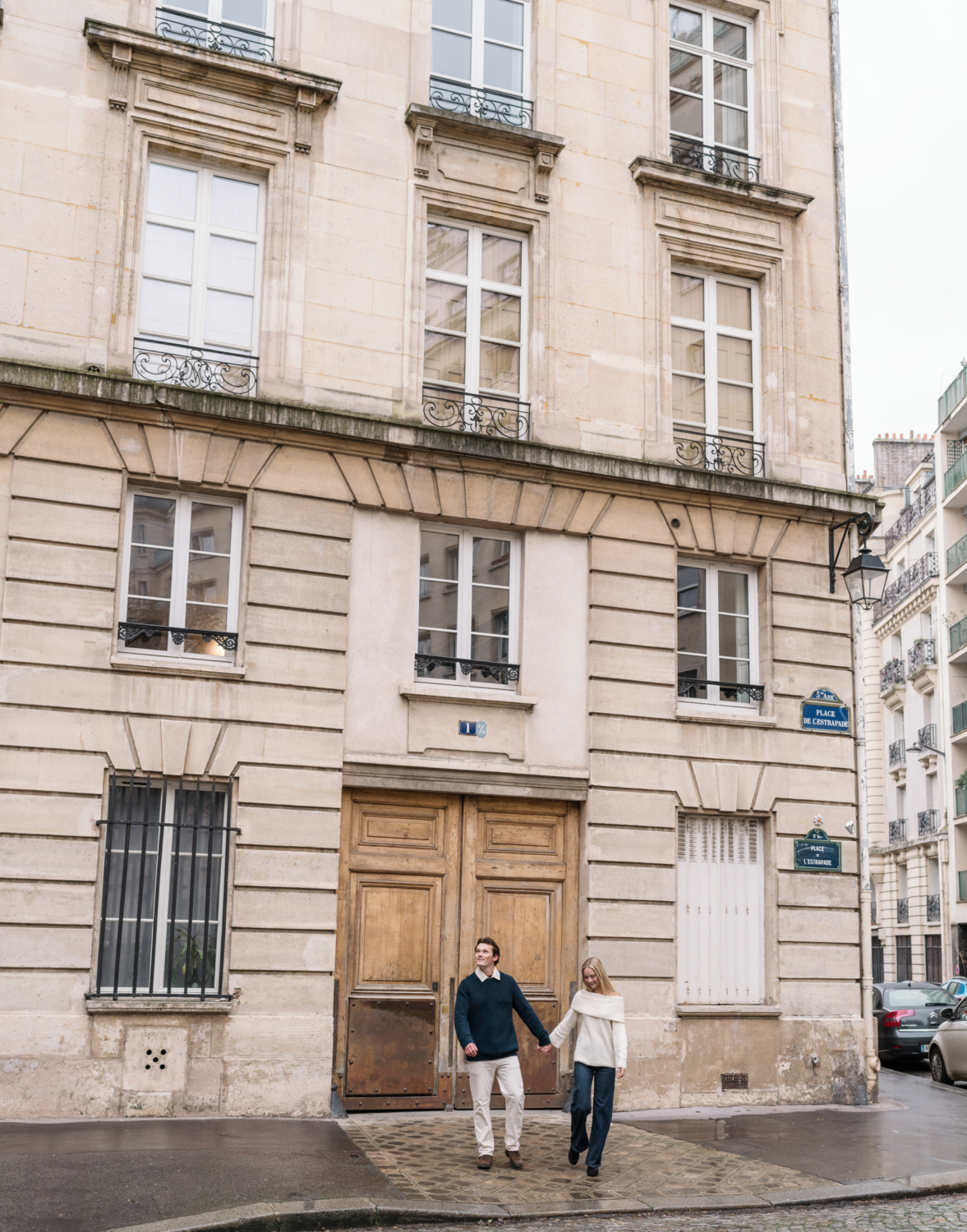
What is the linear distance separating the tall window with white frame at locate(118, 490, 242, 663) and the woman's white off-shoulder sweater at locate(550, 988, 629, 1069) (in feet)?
16.3

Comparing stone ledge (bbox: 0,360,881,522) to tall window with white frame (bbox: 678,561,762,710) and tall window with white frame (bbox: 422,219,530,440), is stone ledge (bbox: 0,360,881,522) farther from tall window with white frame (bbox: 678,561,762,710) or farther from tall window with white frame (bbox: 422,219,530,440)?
tall window with white frame (bbox: 678,561,762,710)

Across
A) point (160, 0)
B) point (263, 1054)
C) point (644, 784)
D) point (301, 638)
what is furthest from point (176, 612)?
point (160, 0)

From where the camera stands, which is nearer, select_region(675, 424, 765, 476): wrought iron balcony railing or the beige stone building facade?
the beige stone building facade

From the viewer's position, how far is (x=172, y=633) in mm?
13273

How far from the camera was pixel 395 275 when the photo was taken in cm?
1462

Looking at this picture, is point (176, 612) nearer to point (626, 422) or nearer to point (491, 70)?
point (626, 422)

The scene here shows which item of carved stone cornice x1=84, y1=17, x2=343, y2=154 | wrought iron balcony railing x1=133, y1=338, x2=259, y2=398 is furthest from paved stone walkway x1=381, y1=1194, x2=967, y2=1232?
carved stone cornice x1=84, y1=17, x2=343, y2=154

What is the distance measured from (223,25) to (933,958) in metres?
38.5

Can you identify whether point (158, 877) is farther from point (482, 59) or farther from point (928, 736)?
Result: point (928, 736)

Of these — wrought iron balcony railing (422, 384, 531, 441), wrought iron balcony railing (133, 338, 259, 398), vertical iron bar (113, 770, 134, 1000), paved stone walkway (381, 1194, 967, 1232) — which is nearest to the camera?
paved stone walkway (381, 1194, 967, 1232)

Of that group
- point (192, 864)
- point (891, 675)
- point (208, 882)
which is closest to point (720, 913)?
point (208, 882)

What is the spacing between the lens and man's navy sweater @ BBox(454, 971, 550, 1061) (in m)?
10.7

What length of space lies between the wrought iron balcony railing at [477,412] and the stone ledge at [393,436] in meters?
0.39

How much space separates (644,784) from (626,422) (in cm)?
402
